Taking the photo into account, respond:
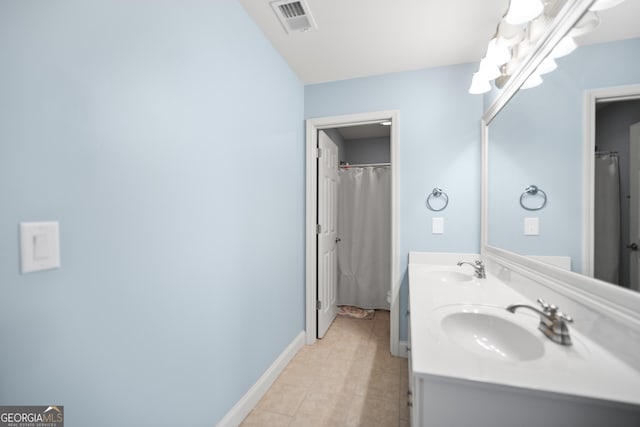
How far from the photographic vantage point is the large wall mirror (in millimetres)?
777

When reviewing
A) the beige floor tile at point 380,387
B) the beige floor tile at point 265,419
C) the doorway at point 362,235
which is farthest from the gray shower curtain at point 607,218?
the doorway at point 362,235

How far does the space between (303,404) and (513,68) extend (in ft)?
7.74

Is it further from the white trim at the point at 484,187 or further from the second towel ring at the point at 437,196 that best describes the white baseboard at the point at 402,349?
the second towel ring at the point at 437,196

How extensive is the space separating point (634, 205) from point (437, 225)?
1361 mm

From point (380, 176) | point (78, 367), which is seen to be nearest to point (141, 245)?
point (78, 367)

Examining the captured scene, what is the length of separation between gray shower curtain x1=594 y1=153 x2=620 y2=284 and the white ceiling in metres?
1.19

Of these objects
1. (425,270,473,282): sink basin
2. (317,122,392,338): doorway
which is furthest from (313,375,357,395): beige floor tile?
(317,122,392,338): doorway

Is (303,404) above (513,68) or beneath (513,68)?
beneath

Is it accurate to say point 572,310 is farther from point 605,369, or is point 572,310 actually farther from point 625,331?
point 605,369

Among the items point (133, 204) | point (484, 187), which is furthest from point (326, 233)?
point (133, 204)

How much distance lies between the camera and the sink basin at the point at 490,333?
3.03ft

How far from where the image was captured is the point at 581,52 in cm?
96

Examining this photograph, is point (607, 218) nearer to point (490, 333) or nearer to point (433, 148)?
point (490, 333)

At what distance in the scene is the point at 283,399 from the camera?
1689 mm
